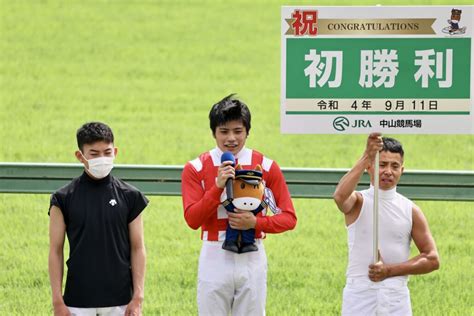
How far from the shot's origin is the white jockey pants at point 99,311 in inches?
277

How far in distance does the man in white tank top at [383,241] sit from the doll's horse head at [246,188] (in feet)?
1.56

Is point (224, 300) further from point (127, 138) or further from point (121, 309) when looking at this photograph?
point (127, 138)

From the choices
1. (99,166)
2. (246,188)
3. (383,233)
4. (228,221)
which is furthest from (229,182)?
(383,233)

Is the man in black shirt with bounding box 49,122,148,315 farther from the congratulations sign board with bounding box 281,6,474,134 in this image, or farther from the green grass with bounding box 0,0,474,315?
the green grass with bounding box 0,0,474,315

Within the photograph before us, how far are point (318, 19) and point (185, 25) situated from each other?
11.1 m

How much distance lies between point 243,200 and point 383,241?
884 mm

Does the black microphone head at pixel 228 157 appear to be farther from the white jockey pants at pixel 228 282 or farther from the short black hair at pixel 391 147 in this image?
the short black hair at pixel 391 147

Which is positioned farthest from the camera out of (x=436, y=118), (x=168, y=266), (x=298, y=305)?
(x=168, y=266)

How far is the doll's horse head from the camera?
7121 millimetres

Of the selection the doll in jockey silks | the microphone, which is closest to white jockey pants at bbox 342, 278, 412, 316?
the doll in jockey silks

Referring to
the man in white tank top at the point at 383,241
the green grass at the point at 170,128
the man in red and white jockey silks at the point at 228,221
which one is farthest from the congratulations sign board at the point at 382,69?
the green grass at the point at 170,128

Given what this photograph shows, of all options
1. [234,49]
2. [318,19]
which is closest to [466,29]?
[318,19]

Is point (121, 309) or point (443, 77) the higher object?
point (443, 77)

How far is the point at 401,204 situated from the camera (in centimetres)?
744
